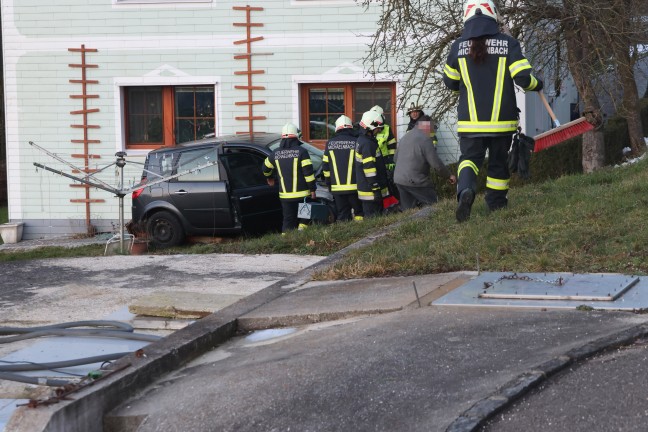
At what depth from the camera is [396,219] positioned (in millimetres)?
10555

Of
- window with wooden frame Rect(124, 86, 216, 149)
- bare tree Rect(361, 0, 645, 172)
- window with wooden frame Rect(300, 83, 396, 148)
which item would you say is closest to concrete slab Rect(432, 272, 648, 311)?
bare tree Rect(361, 0, 645, 172)

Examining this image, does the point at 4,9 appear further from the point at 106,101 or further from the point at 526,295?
the point at 526,295

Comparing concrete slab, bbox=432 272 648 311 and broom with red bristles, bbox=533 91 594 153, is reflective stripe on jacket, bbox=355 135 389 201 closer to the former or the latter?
broom with red bristles, bbox=533 91 594 153

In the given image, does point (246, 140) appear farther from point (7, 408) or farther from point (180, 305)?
point (7, 408)

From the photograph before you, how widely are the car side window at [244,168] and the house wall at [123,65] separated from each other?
491cm

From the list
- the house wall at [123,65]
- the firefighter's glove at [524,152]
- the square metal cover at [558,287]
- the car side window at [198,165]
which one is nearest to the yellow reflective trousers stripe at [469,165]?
the firefighter's glove at [524,152]

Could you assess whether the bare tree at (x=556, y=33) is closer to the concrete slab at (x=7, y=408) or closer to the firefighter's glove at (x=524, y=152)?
the firefighter's glove at (x=524, y=152)

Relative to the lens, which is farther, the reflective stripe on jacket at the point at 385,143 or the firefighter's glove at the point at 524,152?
the reflective stripe on jacket at the point at 385,143

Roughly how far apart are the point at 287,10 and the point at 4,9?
540cm

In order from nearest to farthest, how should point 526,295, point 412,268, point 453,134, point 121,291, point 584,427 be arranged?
point 584,427, point 526,295, point 412,268, point 121,291, point 453,134

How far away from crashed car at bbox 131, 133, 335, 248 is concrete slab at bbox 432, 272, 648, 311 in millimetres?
7497

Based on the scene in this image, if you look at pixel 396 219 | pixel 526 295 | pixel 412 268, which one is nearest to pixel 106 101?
pixel 396 219

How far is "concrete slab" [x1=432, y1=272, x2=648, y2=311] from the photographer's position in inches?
211

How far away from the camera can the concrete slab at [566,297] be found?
5.36 metres
